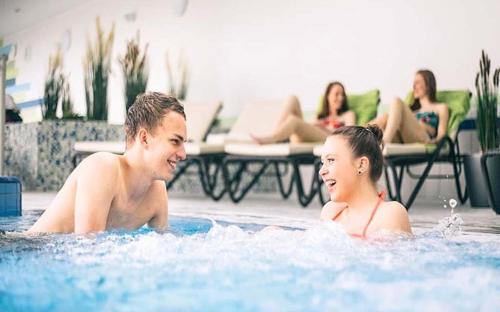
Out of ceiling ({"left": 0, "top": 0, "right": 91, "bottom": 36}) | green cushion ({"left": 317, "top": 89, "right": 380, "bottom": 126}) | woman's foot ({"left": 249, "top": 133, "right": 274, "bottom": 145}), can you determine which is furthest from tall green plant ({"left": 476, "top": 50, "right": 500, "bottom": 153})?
ceiling ({"left": 0, "top": 0, "right": 91, "bottom": 36})

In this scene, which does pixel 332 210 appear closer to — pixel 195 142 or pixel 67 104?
pixel 195 142

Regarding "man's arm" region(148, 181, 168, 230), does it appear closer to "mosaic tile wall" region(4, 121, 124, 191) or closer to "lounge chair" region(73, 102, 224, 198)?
"lounge chair" region(73, 102, 224, 198)

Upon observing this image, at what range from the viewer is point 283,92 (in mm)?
7398

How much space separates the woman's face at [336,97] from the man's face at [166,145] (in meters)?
3.55

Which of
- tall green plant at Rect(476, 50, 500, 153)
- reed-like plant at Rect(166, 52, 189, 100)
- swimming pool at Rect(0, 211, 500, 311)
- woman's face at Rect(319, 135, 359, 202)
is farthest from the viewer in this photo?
reed-like plant at Rect(166, 52, 189, 100)

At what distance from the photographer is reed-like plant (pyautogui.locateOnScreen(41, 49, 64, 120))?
746cm

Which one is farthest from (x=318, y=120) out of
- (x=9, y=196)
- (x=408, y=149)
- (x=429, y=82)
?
(x=9, y=196)

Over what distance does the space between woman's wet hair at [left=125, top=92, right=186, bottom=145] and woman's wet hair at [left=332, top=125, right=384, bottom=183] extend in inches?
22.8

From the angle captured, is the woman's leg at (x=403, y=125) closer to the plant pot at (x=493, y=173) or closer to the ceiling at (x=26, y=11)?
the plant pot at (x=493, y=173)

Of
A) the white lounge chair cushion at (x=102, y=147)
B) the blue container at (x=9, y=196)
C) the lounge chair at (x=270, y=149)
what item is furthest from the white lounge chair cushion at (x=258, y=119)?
the blue container at (x=9, y=196)

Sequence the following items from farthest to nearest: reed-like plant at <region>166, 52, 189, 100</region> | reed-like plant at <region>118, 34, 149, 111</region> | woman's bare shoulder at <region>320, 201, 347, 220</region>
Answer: reed-like plant at <region>166, 52, 189, 100</region>, reed-like plant at <region>118, 34, 149, 111</region>, woman's bare shoulder at <region>320, 201, 347, 220</region>

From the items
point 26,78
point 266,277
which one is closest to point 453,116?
point 266,277

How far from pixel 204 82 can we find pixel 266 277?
645 centimetres

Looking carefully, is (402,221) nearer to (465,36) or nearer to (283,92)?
(465,36)
